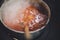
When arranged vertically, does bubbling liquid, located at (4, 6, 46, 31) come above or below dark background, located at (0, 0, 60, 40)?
above

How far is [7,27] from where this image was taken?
2.71 feet

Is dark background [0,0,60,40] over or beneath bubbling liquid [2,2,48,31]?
beneath

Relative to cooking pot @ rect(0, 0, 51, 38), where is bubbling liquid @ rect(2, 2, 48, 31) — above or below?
below

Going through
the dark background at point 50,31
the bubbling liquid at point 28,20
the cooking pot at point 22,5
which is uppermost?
the cooking pot at point 22,5

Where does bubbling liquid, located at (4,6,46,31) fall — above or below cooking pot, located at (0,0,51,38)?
below

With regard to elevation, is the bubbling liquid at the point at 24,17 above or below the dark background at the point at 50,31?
above

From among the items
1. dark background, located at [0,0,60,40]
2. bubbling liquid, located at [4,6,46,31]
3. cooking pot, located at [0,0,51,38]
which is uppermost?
cooking pot, located at [0,0,51,38]

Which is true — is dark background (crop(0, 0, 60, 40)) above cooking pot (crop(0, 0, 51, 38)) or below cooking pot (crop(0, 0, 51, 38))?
below

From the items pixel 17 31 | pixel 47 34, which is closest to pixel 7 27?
pixel 17 31

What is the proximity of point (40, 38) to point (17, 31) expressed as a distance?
108 millimetres

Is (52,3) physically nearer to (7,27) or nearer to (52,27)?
(52,27)

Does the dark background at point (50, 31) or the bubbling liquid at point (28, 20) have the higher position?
the bubbling liquid at point (28, 20)

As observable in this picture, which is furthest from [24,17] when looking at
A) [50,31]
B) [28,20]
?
[50,31]

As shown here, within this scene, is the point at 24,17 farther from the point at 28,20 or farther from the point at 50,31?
the point at 50,31
